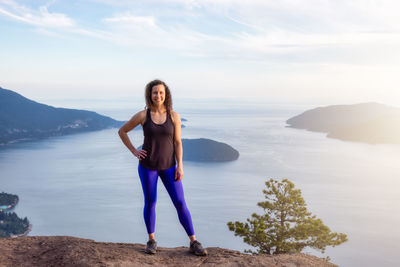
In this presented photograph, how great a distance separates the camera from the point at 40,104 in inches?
6063

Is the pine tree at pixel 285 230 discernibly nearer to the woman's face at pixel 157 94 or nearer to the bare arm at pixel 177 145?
the bare arm at pixel 177 145

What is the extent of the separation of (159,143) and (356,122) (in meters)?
150

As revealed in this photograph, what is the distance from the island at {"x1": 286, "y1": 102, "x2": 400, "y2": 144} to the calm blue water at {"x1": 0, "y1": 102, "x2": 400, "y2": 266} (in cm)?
1137

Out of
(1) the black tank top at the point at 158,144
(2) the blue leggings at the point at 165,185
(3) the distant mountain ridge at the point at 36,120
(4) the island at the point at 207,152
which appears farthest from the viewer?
(3) the distant mountain ridge at the point at 36,120

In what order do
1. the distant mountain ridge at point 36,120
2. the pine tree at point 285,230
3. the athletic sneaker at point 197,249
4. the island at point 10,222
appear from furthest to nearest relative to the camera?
1. the distant mountain ridge at point 36,120
2. the island at point 10,222
3. the pine tree at point 285,230
4. the athletic sneaker at point 197,249

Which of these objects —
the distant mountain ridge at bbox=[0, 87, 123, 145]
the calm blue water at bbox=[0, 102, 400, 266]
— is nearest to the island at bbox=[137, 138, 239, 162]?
the calm blue water at bbox=[0, 102, 400, 266]

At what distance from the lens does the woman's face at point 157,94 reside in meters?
3.35

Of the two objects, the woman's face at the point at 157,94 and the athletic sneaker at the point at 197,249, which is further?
the athletic sneaker at the point at 197,249

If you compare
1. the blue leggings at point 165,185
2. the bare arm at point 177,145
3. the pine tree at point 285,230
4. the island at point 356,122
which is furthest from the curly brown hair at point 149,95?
the island at point 356,122

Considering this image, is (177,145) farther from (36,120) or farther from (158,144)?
(36,120)

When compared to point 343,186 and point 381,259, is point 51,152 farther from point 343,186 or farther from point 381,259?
point 381,259

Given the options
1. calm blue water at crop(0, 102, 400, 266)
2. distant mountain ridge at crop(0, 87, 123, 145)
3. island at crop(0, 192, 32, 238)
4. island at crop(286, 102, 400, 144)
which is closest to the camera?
calm blue water at crop(0, 102, 400, 266)

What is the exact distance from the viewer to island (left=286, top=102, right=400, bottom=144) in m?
111

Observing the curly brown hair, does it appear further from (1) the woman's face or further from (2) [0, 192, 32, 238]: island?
Result: (2) [0, 192, 32, 238]: island
